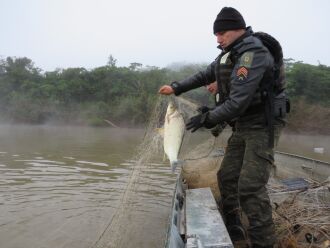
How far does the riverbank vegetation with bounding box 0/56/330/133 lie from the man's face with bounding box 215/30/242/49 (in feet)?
72.1

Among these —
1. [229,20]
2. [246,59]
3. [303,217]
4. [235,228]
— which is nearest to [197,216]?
[235,228]

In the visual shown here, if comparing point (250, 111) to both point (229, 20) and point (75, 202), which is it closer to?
point (229, 20)

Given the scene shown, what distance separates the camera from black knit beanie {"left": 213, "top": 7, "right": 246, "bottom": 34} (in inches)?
135

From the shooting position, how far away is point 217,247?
9.17ft

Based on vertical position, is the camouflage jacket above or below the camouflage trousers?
above

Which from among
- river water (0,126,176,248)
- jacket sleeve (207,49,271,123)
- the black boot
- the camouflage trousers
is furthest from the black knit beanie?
river water (0,126,176,248)

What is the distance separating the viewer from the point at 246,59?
10.2 ft

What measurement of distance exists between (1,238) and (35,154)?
7.61m

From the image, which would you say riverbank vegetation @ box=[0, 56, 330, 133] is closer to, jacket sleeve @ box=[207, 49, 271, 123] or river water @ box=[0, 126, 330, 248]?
river water @ box=[0, 126, 330, 248]

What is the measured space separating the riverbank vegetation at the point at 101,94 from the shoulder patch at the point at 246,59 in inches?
883

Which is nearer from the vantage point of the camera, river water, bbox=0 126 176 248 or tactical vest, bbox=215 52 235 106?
tactical vest, bbox=215 52 235 106

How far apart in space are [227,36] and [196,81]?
0.91 meters

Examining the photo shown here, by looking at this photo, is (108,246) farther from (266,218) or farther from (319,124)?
(319,124)

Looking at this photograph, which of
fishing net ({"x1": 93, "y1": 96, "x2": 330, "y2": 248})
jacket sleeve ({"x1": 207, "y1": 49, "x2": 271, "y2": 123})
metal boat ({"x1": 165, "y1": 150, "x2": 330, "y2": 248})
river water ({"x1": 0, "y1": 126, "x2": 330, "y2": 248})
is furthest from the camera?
river water ({"x1": 0, "y1": 126, "x2": 330, "y2": 248})
